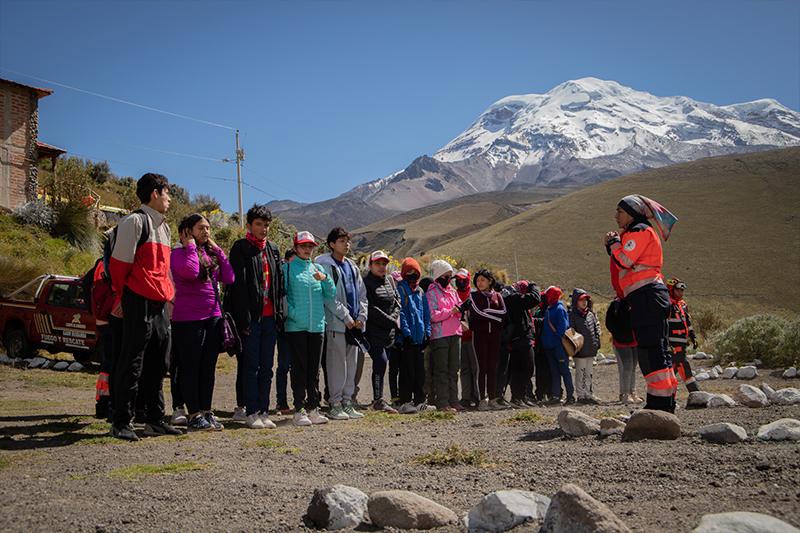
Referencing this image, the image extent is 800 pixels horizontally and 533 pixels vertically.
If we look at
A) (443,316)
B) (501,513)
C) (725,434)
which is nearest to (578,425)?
(725,434)

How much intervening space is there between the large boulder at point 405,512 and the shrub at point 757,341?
11824 millimetres

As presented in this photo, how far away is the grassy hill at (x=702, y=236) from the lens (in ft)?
166

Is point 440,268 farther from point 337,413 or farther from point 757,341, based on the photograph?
point 757,341

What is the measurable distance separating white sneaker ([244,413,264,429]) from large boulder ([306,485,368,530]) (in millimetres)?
2986

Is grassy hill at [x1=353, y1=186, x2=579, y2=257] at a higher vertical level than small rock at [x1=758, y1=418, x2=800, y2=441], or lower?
higher

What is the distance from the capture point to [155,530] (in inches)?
99.3

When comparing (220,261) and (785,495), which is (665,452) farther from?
(220,261)

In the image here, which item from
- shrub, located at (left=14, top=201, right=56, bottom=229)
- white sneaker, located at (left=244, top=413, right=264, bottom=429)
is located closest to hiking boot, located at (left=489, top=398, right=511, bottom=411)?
white sneaker, located at (left=244, top=413, right=264, bottom=429)

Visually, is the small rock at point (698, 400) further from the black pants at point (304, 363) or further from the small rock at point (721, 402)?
the black pants at point (304, 363)

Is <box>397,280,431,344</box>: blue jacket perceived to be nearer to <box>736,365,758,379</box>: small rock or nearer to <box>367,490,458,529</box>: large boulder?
<box>367,490,458,529</box>: large boulder

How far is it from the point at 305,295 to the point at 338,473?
2658 millimetres

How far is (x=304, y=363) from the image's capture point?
592 cm

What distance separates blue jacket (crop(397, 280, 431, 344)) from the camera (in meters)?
7.29

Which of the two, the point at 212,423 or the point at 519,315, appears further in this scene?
the point at 519,315
